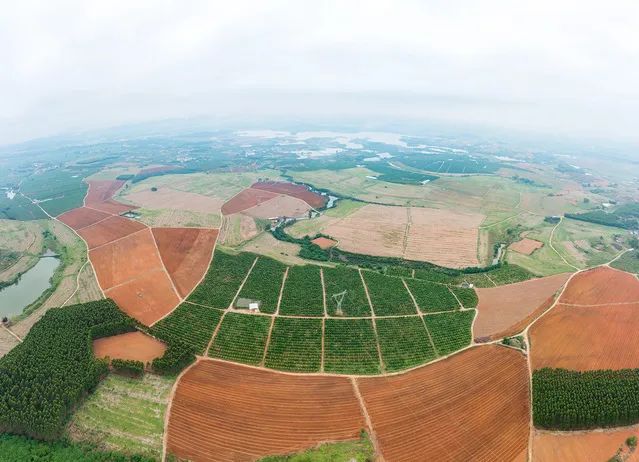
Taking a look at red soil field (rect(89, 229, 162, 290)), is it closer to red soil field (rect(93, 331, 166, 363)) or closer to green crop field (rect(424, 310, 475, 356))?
red soil field (rect(93, 331, 166, 363))

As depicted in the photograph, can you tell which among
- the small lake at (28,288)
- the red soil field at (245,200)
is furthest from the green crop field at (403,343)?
the red soil field at (245,200)

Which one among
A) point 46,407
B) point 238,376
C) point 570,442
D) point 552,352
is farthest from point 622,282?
point 46,407

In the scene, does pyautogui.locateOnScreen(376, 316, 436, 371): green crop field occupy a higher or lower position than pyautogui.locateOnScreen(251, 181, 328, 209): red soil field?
lower

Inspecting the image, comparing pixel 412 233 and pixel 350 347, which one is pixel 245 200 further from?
pixel 350 347

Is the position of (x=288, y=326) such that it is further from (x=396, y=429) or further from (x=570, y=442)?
(x=570, y=442)

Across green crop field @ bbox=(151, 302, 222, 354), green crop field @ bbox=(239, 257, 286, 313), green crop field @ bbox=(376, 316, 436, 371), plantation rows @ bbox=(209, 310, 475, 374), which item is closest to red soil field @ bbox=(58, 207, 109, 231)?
green crop field @ bbox=(239, 257, 286, 313)

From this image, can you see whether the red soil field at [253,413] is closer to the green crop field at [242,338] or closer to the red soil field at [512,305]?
the green crop field at [242,338]
